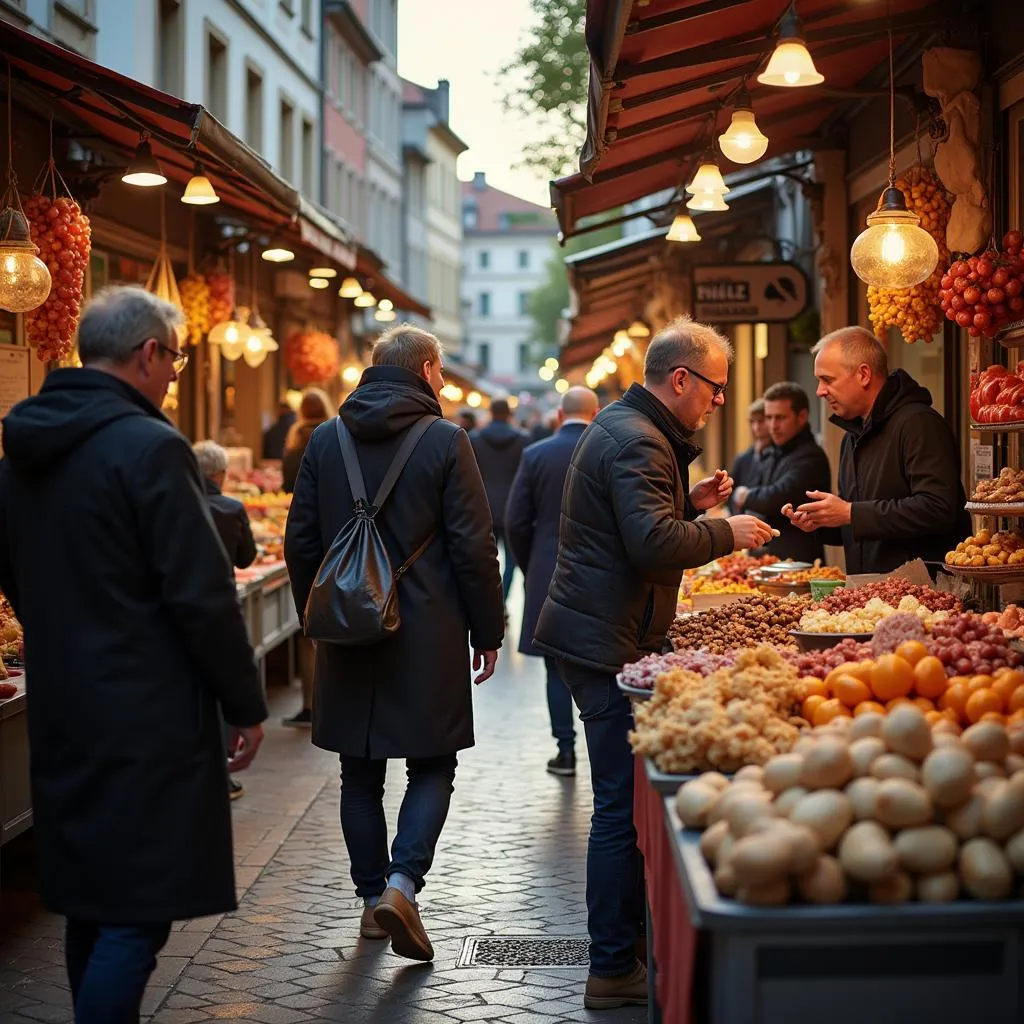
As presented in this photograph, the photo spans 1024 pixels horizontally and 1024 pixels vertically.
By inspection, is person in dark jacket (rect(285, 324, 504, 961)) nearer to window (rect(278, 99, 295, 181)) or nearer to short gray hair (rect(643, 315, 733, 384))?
short gray hair (rect(643, 315, 733, 384))

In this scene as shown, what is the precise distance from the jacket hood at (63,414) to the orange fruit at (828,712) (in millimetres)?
1954

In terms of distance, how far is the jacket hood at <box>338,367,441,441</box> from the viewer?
20.0 ft

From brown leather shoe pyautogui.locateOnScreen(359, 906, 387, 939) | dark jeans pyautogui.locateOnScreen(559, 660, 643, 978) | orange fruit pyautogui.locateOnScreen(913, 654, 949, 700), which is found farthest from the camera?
brown leather shoe pyautogui.locateOnScreen(359, 906, 387, 939)

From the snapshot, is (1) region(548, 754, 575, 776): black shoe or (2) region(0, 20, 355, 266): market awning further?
(1) region(548, 754, 575, 776): black shoe

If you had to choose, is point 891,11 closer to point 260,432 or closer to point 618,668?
point 618,668

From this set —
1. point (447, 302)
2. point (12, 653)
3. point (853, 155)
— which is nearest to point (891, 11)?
point (853, 155)

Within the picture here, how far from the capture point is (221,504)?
9297 millimetres

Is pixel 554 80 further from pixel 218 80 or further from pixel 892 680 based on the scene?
pixel 892 680

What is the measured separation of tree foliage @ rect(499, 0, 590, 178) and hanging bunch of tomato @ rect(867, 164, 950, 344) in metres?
18.2

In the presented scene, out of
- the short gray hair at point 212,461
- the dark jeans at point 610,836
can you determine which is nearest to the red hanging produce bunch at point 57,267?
the short gray hair at point 212,461

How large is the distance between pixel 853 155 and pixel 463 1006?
729 cm

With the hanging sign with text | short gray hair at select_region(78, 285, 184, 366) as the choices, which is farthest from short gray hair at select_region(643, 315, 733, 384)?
the hanging sign with text

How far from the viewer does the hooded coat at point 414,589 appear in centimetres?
606

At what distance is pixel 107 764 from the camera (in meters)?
4.05
